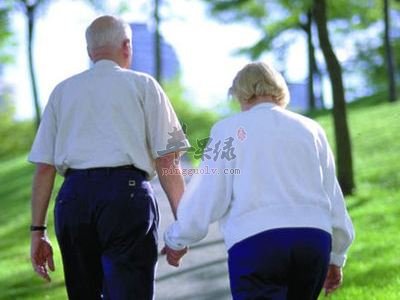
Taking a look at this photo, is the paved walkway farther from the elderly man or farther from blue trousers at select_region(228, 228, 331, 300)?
blue trousers at select_region(228, 228, 331, 300)

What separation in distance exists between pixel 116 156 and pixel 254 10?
2902cm

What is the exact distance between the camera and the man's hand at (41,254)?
12.8ft

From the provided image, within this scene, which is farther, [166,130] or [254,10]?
[254,10]

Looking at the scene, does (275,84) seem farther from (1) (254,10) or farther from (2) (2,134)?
(2) (2,134)

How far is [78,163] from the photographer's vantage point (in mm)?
3607

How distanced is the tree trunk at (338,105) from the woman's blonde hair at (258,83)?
8.66 meters

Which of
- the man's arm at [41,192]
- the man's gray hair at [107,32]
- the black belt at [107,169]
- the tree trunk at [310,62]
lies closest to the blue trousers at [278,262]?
the black belt at [107,169]

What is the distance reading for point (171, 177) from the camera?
3721mm

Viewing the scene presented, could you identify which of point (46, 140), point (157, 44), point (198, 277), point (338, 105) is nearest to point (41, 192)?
point (46, 140)

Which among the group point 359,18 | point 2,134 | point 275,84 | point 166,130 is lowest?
point 2,134

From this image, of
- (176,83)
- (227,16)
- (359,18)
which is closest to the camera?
(227,16)

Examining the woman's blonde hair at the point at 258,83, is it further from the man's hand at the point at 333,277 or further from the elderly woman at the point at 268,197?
the man's hand at the point at 333,277

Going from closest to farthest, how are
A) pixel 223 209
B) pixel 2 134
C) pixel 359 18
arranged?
pixel 223 209 → pixel 359 18 → pixel 2 134

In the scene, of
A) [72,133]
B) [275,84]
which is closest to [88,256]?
[72,133]
